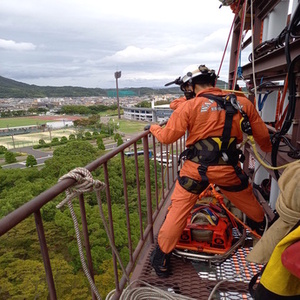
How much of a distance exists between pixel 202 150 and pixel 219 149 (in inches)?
5.7

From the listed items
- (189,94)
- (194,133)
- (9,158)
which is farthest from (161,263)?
(9,158)

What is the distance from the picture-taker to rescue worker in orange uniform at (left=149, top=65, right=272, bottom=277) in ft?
6.87

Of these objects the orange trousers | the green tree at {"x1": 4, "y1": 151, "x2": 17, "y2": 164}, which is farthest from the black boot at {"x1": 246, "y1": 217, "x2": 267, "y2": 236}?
the green tree at {"x1": 4, "y1": 151, "x2": 17, "y2": 164}

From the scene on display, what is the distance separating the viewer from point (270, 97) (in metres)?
4.03

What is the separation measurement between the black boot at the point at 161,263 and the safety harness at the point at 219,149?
62 cm

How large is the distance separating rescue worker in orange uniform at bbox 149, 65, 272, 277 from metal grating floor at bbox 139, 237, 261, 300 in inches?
4.0

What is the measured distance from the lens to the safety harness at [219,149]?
2.09 metres

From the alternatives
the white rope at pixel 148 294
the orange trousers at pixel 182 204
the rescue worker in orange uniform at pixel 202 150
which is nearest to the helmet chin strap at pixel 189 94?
the rescue worker in orange uniform at pixel 202 150

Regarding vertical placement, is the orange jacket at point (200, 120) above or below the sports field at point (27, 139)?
above

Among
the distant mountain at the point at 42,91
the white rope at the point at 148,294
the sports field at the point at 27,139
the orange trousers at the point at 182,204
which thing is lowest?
the sports field at the point at 27,139

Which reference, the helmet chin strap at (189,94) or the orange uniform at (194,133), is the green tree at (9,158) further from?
the orange uniform at (194,133)

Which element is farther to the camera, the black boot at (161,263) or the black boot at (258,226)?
the black boot at (258,226)

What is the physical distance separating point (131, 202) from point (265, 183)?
19484mm

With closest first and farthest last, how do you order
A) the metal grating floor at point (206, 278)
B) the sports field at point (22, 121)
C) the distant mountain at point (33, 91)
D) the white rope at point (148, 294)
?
the white rope at point (148, 294)
the metal grating floor at point (206, 278)
the sports field at point (22, 121)
the distant mountain at point (33, 91)
